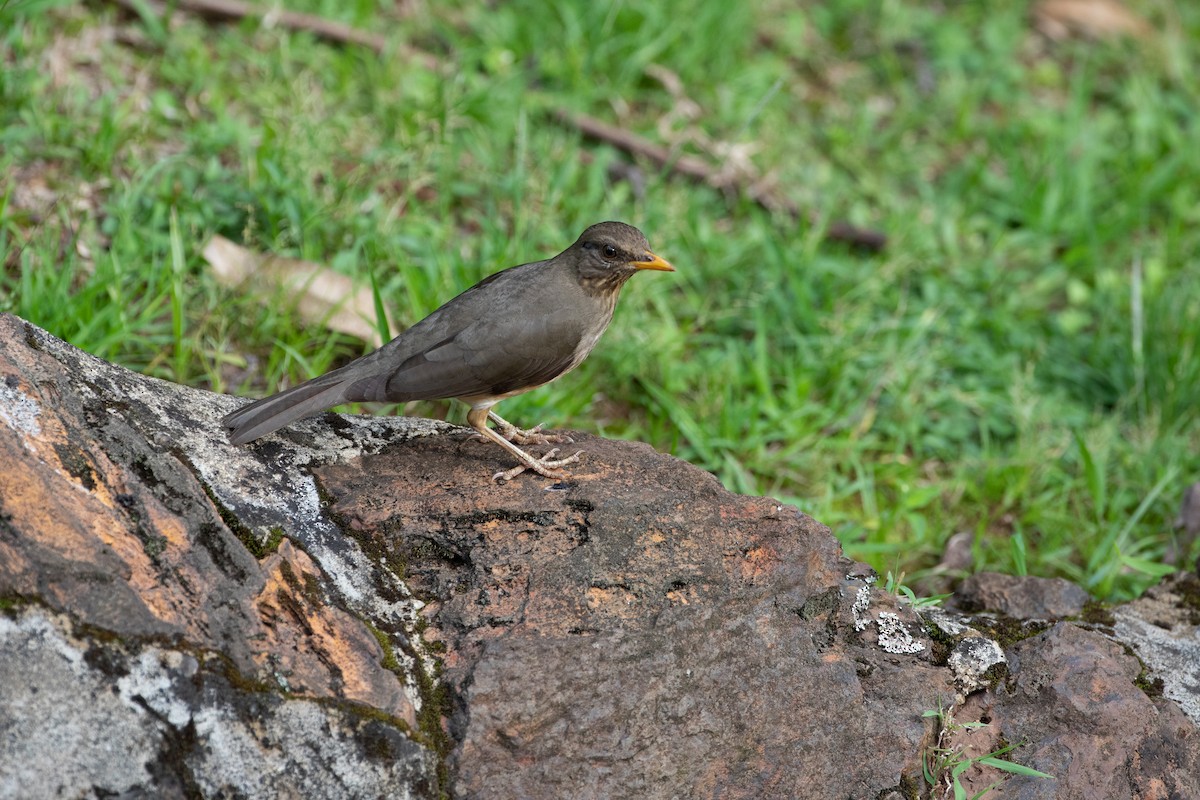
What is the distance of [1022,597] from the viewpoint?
4.22 m

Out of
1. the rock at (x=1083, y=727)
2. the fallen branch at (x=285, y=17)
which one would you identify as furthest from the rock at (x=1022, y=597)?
the fallen branch at (x=285, y=17)

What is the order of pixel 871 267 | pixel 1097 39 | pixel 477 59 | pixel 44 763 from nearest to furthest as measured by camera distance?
pixel 44 763, pixel 871 267, pixel 477 59, pixel 1097 39

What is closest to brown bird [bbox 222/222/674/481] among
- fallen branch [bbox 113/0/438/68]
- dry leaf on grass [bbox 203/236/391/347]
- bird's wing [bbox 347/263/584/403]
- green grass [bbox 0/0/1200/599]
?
bird's wing [bbox 347/263/584/403]

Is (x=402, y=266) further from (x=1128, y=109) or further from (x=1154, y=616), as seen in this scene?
(x=1128, y=109)

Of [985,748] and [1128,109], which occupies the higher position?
[1128,109]

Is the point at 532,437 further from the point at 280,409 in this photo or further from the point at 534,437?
the point at 280,409

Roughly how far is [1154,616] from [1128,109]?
18.1 feet

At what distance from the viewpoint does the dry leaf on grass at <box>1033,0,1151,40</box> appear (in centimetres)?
923

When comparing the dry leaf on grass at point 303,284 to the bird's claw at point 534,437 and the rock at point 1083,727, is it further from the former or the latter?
the rock at point 1083,727

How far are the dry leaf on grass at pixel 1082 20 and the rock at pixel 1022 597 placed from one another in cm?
633

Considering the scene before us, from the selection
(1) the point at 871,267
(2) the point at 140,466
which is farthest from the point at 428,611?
(1) the point at 871,267

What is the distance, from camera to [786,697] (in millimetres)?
3271

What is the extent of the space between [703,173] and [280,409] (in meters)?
4.11

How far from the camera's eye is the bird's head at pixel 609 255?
4.51 metres
